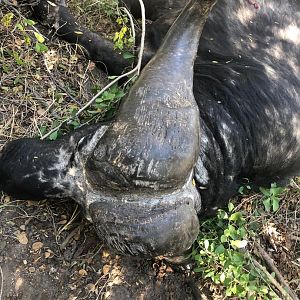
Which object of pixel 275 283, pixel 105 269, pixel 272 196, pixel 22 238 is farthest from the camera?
pixel 272 196

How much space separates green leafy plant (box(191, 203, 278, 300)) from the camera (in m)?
2.85

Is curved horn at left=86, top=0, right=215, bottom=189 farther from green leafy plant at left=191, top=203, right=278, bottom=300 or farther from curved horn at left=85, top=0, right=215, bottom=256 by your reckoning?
green leafy plant at left=191, top=203, right=278, bottom=300

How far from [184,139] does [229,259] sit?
977 millimetres

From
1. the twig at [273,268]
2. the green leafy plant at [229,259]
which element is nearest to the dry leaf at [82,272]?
the green leafy plant at [229,259]

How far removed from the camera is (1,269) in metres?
2.51

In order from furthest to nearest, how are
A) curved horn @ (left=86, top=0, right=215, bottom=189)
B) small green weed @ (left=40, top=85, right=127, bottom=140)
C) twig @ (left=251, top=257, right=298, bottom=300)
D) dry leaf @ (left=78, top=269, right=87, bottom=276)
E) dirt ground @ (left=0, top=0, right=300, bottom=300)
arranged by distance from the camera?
1. twig @ (left=251, top=257, right=298, bottom=300)
2. small green weed @ (left=40, top=85, right=127, bottom=140)
3. dry leaf @ (left=78, top=269, right=87, bottom=276)
4. dirt ground @ (left=0, top=0, right=300, bottom=300)
5. curved horn @ (left=86, top=0, right=215, bottom=189)

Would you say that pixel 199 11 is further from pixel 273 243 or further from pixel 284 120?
pixel 273 243

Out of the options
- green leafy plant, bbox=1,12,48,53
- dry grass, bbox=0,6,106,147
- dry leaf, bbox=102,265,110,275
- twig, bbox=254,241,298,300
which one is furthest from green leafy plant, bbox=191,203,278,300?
green leafy plant, bbox=1,12,48,53

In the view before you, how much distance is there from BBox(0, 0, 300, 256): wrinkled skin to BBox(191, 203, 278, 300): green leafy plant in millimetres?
199

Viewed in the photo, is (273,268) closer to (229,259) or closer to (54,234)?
(229,259)

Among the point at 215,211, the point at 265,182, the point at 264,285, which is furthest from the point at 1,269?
the point at 265,182

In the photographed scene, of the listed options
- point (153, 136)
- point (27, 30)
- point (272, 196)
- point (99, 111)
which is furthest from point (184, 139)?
point (27, 30)

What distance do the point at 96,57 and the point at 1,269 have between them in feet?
4.56

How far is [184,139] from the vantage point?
2.13 metres
